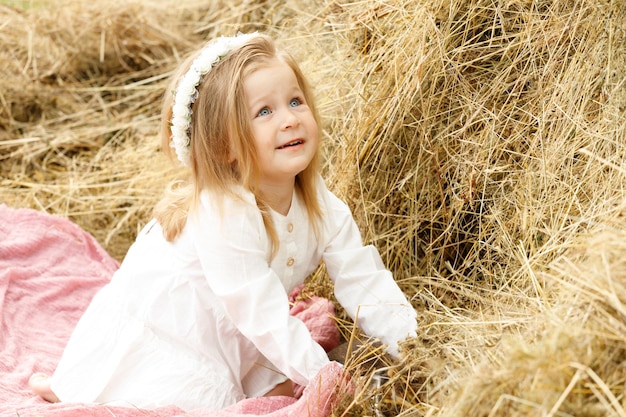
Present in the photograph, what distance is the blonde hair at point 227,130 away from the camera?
2270 millimetres

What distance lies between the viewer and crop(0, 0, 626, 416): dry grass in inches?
63.1

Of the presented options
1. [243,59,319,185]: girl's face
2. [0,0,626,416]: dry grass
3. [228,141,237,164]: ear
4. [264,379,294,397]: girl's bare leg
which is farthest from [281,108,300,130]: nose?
[264,379,294,397]: girl's bare leg

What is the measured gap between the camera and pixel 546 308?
5.96 ft

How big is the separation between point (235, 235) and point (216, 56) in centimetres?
48

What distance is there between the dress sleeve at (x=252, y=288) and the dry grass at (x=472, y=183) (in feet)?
0.59

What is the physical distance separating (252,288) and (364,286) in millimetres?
367

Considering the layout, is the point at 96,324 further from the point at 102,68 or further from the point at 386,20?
the point at 102,68

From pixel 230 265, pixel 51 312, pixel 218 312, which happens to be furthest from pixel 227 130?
pixel 51 312

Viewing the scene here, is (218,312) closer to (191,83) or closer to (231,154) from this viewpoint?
(231,154)

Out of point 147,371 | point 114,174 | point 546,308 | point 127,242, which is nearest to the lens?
point 546,308

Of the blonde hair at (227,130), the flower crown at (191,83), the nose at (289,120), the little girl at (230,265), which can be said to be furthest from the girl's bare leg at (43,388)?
the nose at (289,120)

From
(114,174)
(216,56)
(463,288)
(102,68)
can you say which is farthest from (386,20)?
(102,68)

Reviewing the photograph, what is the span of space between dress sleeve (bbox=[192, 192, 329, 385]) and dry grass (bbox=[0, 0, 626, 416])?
7.0 inches

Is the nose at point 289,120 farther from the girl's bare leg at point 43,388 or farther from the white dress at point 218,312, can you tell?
the girl's bare leg at point 43,388
